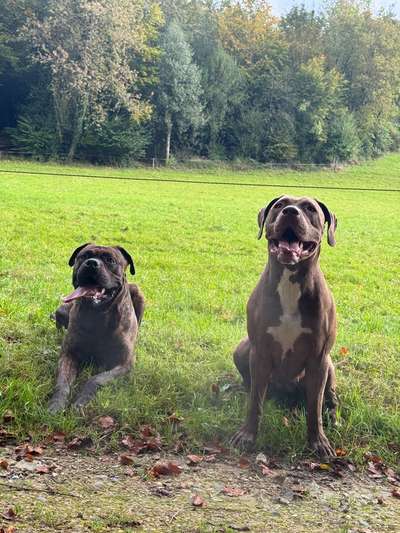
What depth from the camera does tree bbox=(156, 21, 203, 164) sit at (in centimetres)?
4459

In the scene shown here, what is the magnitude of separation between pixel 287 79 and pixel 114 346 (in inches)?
1927

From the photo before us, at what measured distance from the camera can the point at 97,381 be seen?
505 centimetres

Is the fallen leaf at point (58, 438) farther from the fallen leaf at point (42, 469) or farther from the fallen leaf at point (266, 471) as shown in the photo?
the fallen leaf at point (266, 471)

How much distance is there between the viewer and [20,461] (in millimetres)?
4000

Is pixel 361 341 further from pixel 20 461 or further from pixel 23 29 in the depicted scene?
pixel 23 29

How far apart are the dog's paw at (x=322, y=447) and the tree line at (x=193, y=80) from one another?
38665 mm

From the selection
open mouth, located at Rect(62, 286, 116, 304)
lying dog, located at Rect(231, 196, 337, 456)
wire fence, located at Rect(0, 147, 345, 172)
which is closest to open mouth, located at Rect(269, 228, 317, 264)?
lying dog, located at Rect(231, 196, 337, 456)

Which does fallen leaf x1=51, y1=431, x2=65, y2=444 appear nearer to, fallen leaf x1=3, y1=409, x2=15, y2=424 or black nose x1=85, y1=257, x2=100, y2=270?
fallen leaf x1=3, y1=409, x2=15, y2=424

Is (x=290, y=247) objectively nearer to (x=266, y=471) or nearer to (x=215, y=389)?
(x=266, y=471)

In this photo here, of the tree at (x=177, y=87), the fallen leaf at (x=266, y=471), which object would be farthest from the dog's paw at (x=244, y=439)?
the tree at (x=177, y=87)

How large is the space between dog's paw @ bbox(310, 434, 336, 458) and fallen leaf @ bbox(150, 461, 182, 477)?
1.05 m

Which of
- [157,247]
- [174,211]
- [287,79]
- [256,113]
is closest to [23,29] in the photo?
[256,113]

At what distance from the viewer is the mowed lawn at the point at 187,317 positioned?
4.69 meters

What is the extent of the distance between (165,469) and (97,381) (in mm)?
1300
